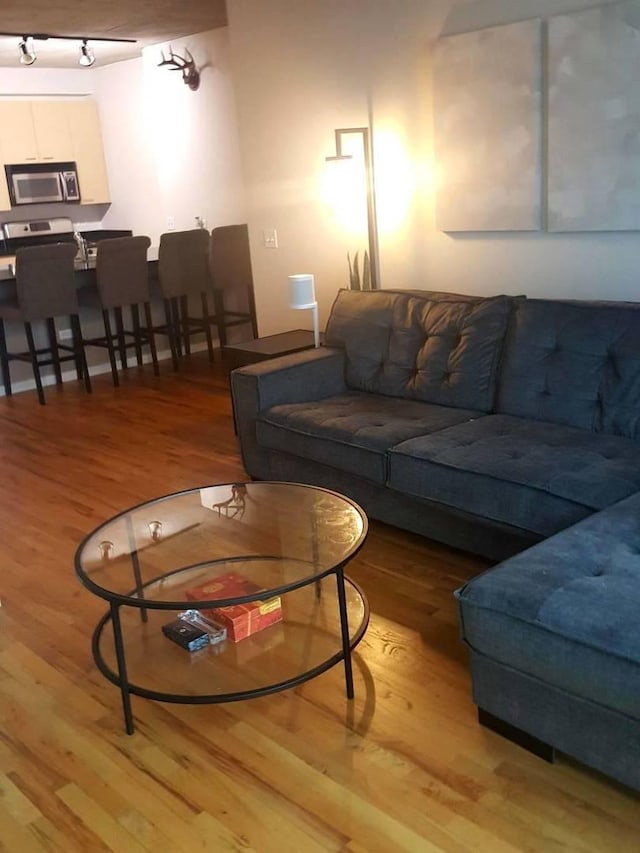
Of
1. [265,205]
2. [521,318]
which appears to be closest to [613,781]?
[521,318]

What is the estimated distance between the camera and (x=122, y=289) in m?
6.18

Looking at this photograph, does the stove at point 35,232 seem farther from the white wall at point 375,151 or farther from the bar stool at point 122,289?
the white wall at point 375,151

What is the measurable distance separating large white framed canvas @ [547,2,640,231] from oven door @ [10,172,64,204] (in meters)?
5.81

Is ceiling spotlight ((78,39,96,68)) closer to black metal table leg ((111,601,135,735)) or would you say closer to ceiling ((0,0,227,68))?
ceiling ((0,0,227,68))

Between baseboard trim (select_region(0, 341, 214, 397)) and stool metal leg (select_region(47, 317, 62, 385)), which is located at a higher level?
stool metal leg (select_region(47, 317, 62, 385))

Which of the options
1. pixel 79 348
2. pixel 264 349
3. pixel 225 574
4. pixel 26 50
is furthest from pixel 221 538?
pixel 26 50

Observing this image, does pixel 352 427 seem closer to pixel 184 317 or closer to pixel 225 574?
pixel 225 574

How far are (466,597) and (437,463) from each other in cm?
90

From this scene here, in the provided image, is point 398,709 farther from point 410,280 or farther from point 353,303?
point 410,280

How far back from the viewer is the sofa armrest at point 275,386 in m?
3.75

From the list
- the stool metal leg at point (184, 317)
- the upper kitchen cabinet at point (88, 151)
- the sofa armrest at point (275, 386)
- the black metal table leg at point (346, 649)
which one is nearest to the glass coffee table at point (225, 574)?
the black metal table leg at point (346, 649)

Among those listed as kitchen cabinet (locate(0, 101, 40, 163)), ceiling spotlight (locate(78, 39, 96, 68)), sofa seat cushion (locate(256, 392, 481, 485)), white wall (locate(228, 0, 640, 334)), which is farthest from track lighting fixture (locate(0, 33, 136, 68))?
sofa seat cushion (locate(256, 392, 481, 485))

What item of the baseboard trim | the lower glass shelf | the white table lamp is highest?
the white table lamp

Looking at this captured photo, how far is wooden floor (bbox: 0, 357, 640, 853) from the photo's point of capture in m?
1.87
